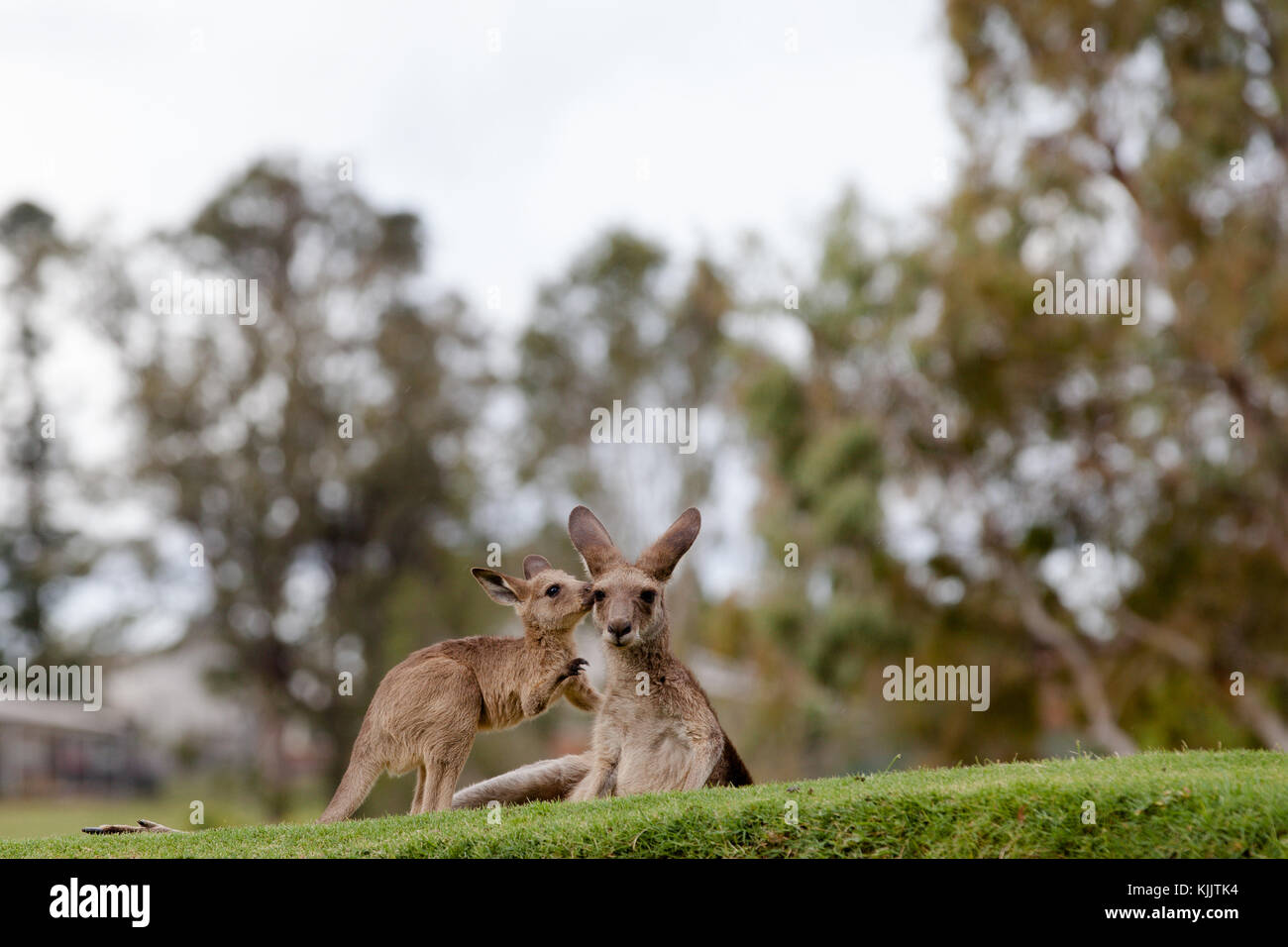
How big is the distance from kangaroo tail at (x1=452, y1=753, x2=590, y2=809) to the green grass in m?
0.80

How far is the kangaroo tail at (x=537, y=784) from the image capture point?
22.0 feet

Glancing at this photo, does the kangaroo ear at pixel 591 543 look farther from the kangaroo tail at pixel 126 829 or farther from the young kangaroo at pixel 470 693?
the kangaroo tail at pixel 126 829

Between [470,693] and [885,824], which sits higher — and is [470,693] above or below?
above

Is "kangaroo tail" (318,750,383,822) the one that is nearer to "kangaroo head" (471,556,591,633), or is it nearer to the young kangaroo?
the young kangaroo

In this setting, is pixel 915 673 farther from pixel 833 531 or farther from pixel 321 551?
pixel 321 551

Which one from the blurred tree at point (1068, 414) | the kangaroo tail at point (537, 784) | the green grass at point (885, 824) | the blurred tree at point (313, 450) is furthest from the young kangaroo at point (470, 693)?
the blurred tree at point (313, 450)

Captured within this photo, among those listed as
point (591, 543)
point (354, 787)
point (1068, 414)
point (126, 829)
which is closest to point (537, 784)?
point (354, 787)

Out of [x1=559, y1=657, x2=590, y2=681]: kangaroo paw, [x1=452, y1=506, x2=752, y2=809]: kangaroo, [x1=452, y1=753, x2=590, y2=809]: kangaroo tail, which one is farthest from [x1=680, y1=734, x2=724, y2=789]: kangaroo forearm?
[x1=452, y1=753, x2=590, y2=809]: kangaroo tail

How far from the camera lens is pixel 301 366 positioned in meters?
31.5

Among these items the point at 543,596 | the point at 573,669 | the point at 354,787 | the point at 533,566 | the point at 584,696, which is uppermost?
the point at 533,566

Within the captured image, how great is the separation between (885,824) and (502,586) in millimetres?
2013

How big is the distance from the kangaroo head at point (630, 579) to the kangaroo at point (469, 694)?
5.7 inches

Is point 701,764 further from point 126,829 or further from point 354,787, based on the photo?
point 126,829

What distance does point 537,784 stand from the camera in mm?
6754
